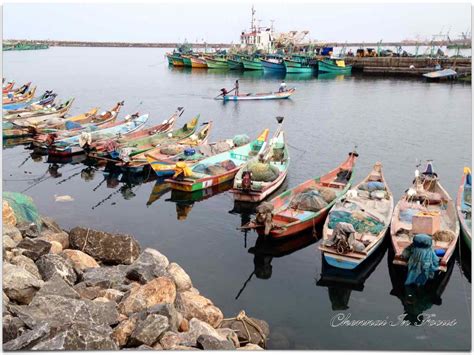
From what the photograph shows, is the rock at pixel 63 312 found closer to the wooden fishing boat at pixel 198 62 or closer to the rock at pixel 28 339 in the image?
the rock at pixel 28 339

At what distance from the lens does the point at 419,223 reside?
508 inches

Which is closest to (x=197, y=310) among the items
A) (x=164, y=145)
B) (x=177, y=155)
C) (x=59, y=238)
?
(x=59, y=238)

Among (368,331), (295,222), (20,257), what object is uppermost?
(20,257)

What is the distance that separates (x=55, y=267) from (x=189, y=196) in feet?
30.1

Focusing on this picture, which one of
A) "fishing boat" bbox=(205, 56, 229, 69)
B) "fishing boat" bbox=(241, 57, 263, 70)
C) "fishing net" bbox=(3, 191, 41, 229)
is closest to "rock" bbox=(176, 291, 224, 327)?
"fishing net" bbox=(3, 191, 41, 229)

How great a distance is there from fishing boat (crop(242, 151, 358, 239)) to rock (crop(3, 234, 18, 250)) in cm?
616

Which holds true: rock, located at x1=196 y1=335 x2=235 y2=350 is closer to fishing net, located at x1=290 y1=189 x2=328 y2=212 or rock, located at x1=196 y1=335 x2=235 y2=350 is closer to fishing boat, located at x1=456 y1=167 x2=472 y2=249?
fishing net, located at x1=290 y1=189 x2=328 y2=212

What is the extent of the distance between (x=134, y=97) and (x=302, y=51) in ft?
158

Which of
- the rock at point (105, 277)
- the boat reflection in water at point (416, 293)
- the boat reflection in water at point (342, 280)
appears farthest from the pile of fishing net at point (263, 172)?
the rock at point (105, 277)

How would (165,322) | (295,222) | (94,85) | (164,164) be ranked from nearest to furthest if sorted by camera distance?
1. (165,322)
2. (295,222)
3. (164,164)
4. (94,85)

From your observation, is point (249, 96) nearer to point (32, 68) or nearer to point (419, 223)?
point (419, 223)

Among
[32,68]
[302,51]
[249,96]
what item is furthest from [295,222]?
[302,51]

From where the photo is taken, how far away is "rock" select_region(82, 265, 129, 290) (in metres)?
9.68

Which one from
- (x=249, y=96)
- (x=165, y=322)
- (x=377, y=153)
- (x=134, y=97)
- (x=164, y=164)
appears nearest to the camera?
(x=165, y=322)
